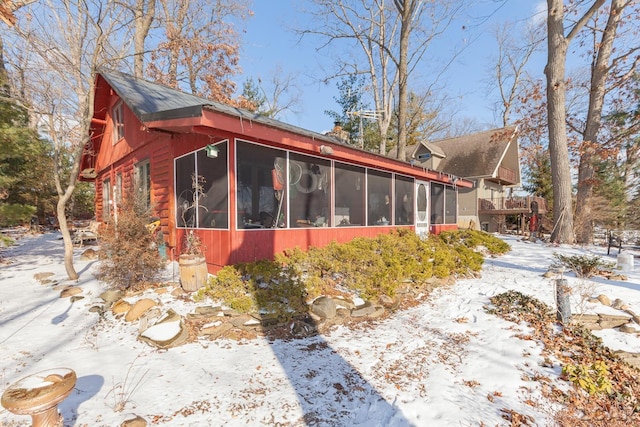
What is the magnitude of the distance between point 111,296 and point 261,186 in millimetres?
3016

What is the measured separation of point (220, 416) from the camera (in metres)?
2.24

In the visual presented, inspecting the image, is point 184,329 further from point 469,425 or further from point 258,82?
point 258,82

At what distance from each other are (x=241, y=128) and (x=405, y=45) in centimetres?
1260

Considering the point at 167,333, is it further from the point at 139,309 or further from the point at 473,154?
the point at 473,154

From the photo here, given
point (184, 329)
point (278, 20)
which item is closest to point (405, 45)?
point (278, 20)

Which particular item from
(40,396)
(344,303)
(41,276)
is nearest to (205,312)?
(344,303)

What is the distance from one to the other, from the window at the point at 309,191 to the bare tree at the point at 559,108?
374 inches

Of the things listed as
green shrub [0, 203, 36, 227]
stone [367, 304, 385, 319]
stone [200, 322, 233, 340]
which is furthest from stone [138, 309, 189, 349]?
green shrub [0, 203, 36, 227]

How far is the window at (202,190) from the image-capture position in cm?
530

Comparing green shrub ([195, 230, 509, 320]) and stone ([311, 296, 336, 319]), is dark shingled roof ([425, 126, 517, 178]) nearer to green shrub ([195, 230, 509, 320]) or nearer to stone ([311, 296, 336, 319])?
green shrub ([195, 230, 509, 320])

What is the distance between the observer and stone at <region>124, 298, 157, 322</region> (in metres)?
3.92

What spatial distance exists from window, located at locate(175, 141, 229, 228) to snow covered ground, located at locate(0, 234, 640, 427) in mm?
1754

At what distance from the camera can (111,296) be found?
450cm

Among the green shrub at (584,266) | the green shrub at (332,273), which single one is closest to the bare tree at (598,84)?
the green shrub at (584,266)
